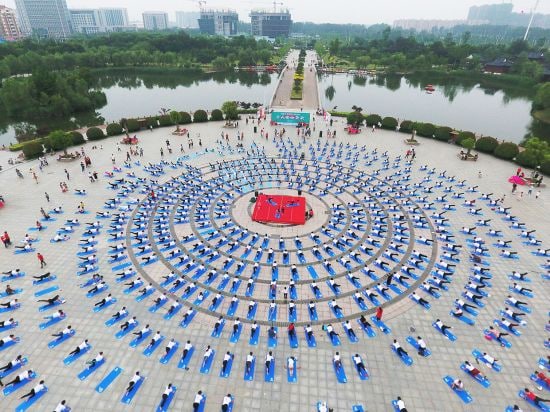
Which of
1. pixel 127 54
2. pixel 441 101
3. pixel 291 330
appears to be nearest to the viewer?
pixel 291 330

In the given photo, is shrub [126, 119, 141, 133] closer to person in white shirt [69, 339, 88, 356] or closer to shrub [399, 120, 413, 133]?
person in white shirt [69, 339, 88, 356]

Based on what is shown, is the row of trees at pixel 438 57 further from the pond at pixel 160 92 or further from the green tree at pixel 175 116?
the green tree at pixel 175 116

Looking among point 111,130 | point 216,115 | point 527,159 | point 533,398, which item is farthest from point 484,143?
point 111,130

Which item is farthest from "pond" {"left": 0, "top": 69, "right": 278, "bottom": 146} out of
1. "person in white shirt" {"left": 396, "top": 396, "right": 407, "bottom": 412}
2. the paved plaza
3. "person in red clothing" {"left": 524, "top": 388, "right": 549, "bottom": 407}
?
"person in red clothing" {"left": 524, "top": 388, "right": 549, "bottom": 407}

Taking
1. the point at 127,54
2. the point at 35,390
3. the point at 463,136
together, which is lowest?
the point at 35,390

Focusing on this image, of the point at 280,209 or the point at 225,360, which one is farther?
the point at 280,209

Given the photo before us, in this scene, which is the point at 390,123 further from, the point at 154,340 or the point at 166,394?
the point at 166,394

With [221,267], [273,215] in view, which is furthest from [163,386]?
[273,215]
